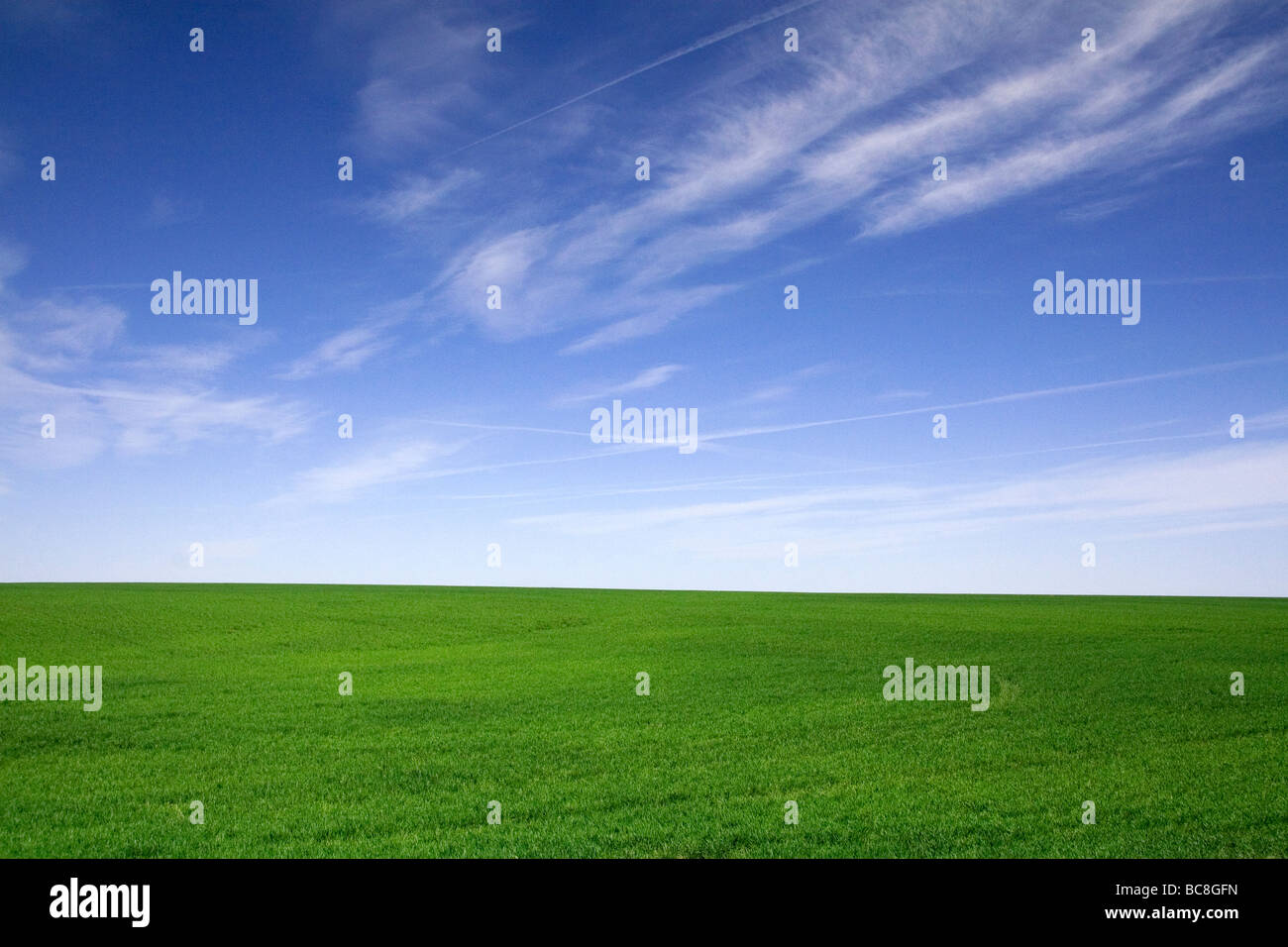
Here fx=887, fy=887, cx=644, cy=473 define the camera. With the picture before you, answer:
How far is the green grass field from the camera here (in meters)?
14.1

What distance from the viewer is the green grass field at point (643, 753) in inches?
555

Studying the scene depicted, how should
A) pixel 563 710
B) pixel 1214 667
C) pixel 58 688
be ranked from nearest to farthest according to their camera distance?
pixel 563 710 → pixel 58 688 → pixel 1214 667

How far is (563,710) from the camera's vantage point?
25.5 metres

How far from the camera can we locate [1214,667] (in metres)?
35.5

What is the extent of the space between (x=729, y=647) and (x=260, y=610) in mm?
33575

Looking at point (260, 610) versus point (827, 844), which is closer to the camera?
point (827, 844)

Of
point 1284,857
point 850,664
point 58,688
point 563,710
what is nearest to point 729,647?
point 850,664

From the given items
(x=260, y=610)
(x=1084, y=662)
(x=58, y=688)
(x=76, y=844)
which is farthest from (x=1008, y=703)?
(x=260, y=610)

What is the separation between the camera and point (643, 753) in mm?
19750

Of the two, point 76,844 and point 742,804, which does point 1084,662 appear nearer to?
point 742,804

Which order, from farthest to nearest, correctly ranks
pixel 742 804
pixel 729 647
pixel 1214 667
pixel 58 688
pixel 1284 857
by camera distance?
1. pixel 729 647
2. pixel 1214 667
3. pixel 58 688
4. pixel 742 804
5. pixel 1284 857
